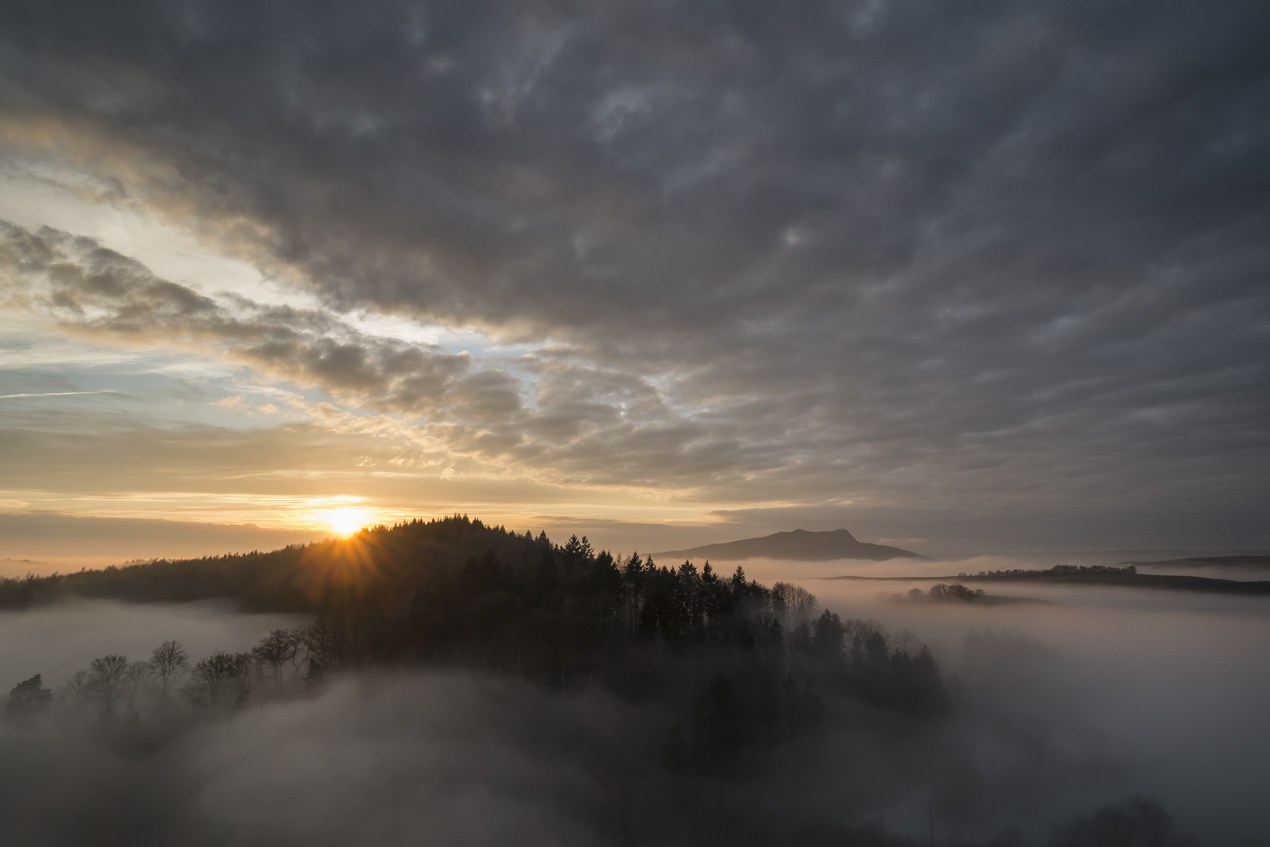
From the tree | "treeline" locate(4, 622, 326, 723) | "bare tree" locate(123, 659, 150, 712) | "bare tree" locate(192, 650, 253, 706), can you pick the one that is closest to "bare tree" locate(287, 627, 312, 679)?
"treeline" locate(4, 622, 326, 723)

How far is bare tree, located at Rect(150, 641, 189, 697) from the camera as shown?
95.5 meters

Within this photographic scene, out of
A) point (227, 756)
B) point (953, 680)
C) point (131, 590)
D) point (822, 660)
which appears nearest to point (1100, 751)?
point (953, 680)

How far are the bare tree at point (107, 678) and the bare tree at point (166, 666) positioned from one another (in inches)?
175

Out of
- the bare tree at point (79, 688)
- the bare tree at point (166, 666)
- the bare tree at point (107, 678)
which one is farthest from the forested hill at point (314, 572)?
the bare tree at point (79, 688)

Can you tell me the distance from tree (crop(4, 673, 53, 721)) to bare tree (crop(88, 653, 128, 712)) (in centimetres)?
580

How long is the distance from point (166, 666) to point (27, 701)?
16808mm

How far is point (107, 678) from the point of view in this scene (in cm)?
9062

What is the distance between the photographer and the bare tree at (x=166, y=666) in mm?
95500

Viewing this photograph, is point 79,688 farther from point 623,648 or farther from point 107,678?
point 623,648

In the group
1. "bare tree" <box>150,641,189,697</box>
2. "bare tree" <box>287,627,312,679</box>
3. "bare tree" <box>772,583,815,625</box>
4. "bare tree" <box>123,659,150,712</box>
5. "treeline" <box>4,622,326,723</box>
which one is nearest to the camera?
"treeline" <box>4,622,326,723</box>

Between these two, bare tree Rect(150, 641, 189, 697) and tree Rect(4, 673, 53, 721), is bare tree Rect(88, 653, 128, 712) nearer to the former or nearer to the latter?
bare tree Rect(150, 641, 189, 697)

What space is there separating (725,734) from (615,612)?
93.7 ft

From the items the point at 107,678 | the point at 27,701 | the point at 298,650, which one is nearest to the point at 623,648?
the point at 298,650

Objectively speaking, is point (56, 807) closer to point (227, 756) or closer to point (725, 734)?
point (227, 756)
